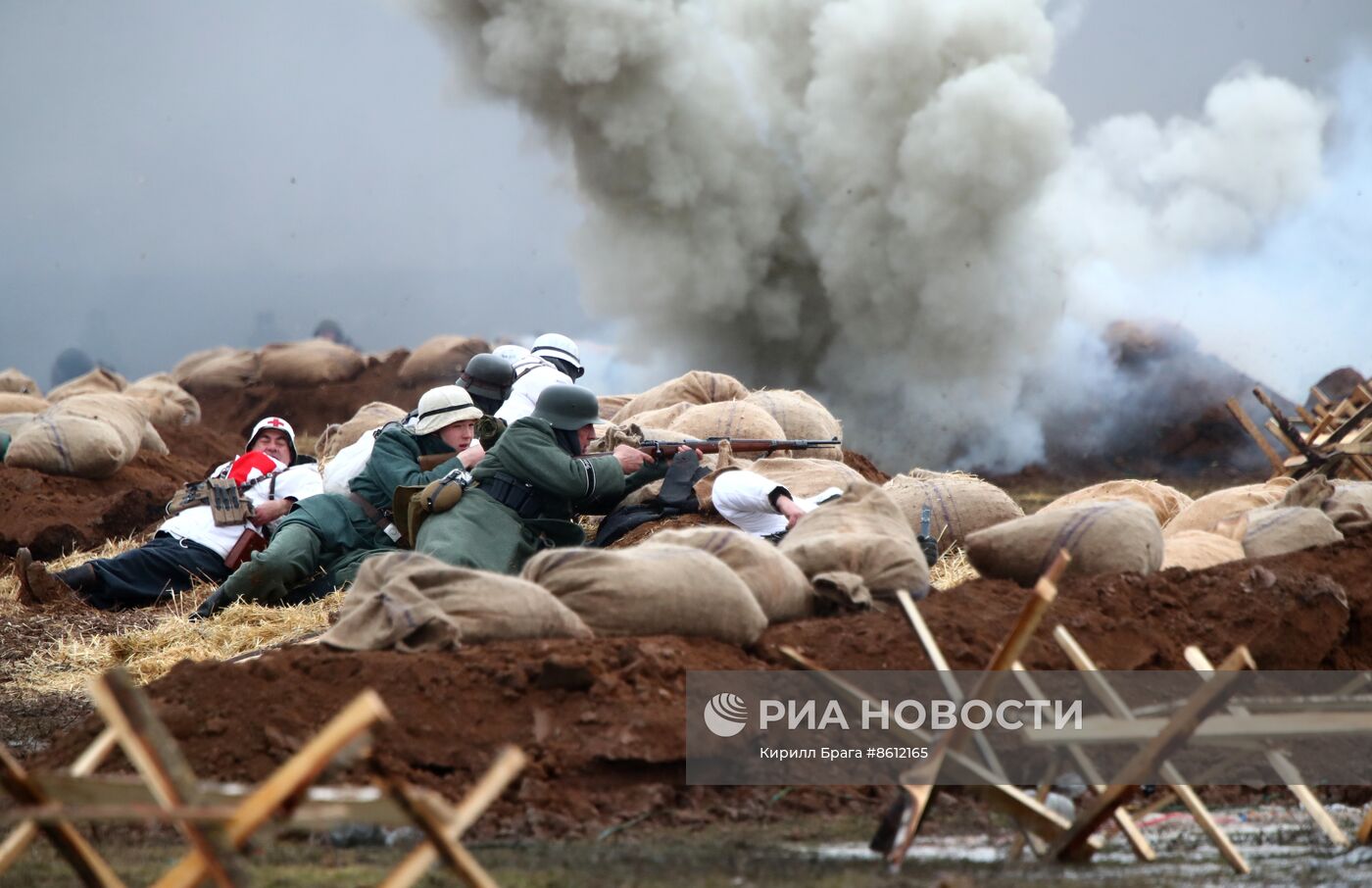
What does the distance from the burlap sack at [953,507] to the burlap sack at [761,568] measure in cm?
251

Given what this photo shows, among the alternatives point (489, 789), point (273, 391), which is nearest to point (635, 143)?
point (273, 391)

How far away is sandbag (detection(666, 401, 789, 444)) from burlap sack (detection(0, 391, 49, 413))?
298 inches

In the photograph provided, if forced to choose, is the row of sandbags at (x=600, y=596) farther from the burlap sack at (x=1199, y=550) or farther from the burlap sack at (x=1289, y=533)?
the burlap sack at (x=1289, y=533)

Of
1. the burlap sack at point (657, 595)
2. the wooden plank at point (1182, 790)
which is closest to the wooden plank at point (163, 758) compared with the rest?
the wooden plank at point (1182, 790)

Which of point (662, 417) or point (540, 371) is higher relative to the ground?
point (540, 371)

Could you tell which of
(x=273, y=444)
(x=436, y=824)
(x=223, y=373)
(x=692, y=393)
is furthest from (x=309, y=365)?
(x=436, y=824)

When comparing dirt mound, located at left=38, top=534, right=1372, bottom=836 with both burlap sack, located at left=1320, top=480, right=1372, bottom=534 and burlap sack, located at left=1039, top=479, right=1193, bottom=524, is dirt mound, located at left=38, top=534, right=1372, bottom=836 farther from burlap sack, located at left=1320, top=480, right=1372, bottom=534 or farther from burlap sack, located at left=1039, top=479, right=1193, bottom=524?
burlap sack, located at left=1039, top=479, right=1193, bottom=524

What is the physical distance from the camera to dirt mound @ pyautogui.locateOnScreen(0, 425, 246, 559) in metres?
10.3

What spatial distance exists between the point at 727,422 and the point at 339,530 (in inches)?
86.5

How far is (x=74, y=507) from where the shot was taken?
10.9 metres

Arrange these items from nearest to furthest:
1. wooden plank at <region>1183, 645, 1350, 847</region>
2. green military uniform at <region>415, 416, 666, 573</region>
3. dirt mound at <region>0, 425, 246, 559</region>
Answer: wooden plank at <region>1183, 645, 1350, 847</region>, green military uniform at <region>415, 416, 666, 573</region>, dirt mound at <region>0, 425, 246, 559</region>

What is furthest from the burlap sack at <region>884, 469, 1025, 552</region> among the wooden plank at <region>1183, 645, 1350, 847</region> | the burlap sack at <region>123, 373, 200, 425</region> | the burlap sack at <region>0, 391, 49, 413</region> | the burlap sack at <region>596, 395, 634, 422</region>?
the burlap sack at <region>123, 373, 200, 425</region>

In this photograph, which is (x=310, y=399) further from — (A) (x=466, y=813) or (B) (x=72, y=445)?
(A) (x=466, y=813)

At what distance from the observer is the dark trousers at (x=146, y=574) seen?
8.22 meters
